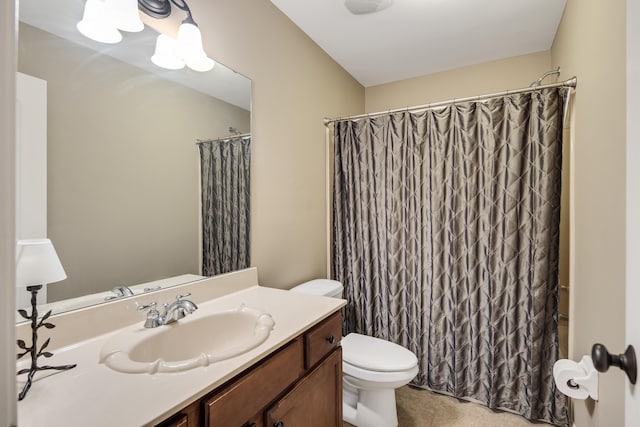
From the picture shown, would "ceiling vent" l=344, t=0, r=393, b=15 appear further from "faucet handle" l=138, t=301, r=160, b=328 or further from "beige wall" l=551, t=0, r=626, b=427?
"faucet handle" l=138, t=301, r=160, b=328

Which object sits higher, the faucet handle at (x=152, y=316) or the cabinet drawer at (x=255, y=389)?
the faucet handle at (x=152, y=316)

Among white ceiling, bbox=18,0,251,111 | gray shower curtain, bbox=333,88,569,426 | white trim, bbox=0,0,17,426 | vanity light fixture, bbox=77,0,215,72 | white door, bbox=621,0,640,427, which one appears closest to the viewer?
white trim, bbox=0,0,17,426

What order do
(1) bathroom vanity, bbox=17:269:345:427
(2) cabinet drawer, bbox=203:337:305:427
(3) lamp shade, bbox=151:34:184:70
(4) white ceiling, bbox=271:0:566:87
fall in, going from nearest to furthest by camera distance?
(1) bathroom vanity, bbox=17:269:345:427, (2) cabinet drawer, bbox=203:337:305:427, (3) lamp shade, bbox=151:34:184:70, (4) white ceiling, bbox=271:0:566:87

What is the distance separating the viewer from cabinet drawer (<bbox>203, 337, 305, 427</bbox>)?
2.40ft

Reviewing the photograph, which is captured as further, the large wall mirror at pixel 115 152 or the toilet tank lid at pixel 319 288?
the toilet tank lid at pixel 319 288

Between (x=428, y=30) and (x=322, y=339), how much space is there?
2095 mm

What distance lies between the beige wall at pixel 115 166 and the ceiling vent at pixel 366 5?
1.05 meters

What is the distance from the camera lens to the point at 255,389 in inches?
33.6

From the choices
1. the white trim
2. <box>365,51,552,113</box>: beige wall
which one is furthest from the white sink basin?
Result: <box>365,51,552,113</box>: beige wall

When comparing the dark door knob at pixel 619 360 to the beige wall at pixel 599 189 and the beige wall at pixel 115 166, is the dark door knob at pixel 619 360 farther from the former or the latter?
the beige wall at pixel 115 166

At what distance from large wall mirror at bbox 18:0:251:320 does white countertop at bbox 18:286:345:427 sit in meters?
0.25

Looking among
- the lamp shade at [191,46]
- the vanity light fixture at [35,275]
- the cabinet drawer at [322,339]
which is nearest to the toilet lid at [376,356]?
the cabinet drawer at [322,339]

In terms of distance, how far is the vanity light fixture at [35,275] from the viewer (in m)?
0.75

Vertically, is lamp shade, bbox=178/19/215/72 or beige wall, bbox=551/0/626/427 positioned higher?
lamp shade, bbox=178/19/215/72
